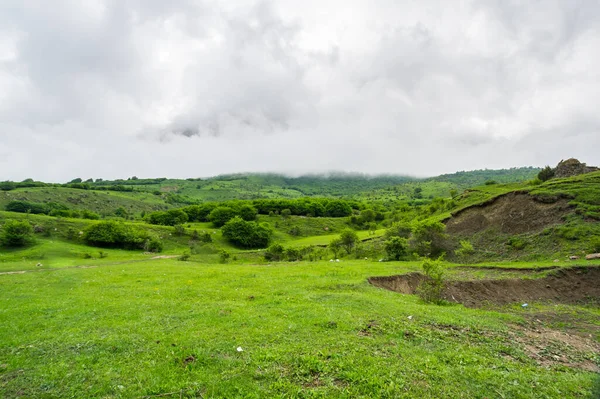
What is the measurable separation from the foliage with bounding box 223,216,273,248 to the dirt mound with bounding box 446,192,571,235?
59460 mm

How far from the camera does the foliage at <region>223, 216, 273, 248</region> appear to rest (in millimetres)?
93456

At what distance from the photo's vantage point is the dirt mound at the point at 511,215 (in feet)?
128

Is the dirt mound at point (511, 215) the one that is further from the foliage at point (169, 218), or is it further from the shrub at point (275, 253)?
the foliage at point (169, 218)

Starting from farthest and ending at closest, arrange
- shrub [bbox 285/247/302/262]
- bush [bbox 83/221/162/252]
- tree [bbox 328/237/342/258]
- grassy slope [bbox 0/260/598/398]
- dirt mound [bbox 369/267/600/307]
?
bush [bbox 83/221/162/252]
shrub [bbox 285/247/302/262]
tree [bbox 328/237/342/258]
dirt mound [bbox 369/267/600/307]
grassy slope [bbox 0/260/598/398]

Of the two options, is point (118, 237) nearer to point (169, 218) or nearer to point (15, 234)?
point (15, 234)

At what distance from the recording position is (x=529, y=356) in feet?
38.1

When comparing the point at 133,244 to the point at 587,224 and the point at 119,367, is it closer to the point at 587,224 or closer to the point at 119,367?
the point at 119,367

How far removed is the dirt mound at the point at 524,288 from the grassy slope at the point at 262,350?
721 centimetres

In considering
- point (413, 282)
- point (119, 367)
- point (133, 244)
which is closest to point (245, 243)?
point (133, 244)

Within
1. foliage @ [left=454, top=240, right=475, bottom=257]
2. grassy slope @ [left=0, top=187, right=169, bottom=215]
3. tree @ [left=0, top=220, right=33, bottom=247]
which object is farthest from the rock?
grassy slope @ [left=0, top=187, right=169, bottom=215]

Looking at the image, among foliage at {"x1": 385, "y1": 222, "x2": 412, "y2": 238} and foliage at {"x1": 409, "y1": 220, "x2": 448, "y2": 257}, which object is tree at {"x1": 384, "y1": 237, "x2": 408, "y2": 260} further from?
foliage at {"x1": 385, "y1": 222, "x2": 412, "y2": 238}

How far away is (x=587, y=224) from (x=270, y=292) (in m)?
39.0

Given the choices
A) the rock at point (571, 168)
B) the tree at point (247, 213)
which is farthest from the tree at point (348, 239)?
the tree at point (247, 213)

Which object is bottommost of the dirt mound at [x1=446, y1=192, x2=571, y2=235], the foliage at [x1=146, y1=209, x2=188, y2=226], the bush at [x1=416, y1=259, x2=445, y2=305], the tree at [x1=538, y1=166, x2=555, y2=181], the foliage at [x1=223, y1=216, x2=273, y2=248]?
the foliage at [x1=223, y1=216, x2=273, y2=248]
